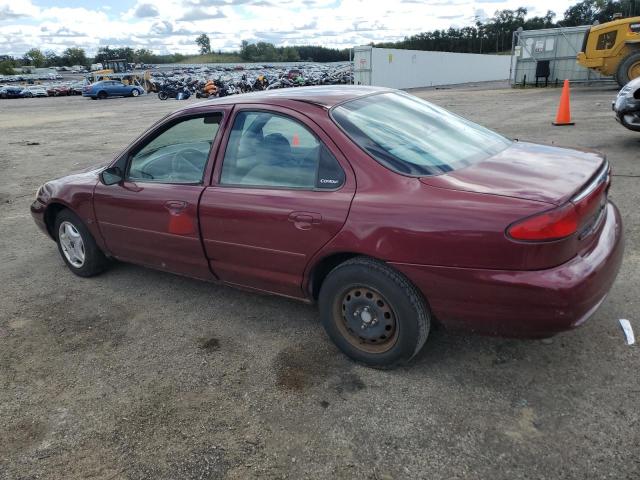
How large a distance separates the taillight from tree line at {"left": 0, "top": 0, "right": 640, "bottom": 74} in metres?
23.6

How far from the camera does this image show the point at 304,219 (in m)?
2.88

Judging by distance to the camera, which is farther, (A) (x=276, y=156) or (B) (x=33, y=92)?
(B) (x=33, y=92)

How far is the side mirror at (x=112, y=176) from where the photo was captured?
154 inches

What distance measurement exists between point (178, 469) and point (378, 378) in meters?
1.15

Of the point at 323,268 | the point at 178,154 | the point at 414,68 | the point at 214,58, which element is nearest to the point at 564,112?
the point at 178,154

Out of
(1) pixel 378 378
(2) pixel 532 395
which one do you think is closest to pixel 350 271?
(1) pixel 378 378

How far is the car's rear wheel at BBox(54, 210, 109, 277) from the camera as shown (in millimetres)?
4410

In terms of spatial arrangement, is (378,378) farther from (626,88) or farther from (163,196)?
(626,88)

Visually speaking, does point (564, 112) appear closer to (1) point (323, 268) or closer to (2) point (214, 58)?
(1) point (323, 268)

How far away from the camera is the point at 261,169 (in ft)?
10.5

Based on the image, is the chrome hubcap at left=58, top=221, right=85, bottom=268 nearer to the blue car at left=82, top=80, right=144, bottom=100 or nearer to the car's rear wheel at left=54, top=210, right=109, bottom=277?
the car's rear wheel at left=54, top=210, right=109, bottom=277

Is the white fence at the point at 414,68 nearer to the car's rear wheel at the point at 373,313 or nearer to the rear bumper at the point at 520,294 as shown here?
the car's rear wheel at the point at 373,313

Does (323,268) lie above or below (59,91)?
above

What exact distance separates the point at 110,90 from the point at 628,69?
3530 centimetres
